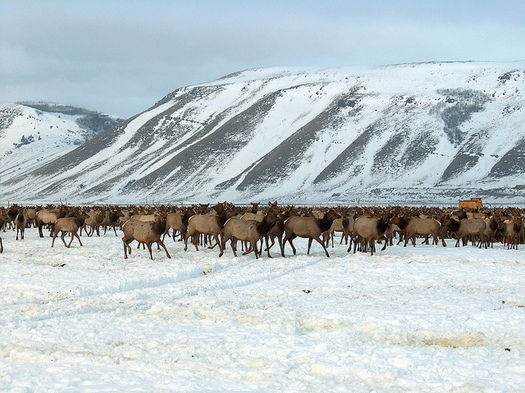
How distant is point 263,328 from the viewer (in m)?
9.25

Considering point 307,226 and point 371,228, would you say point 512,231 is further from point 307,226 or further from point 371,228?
point 307,226

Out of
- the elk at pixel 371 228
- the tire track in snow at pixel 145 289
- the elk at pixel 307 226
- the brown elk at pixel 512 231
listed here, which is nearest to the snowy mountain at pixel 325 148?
the brown elk at pixel 512 231

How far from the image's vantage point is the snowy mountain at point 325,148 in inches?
4911

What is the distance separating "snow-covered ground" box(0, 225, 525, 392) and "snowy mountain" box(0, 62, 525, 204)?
9581 cm

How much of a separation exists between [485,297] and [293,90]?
181916mm

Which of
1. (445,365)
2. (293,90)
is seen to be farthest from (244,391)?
(293,90)

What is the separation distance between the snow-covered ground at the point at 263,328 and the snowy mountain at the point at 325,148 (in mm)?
95807

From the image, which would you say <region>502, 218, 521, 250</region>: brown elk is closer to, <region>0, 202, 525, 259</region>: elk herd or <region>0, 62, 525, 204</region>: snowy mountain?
<region>0, 202, 525, 259</region>: elk herd

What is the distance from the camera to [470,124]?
148 metres

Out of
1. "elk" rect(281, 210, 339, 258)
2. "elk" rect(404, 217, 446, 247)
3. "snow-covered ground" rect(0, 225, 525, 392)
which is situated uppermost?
"elk" rect(281, 210, 339, 258)

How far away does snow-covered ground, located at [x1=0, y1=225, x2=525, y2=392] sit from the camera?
22.6 ft

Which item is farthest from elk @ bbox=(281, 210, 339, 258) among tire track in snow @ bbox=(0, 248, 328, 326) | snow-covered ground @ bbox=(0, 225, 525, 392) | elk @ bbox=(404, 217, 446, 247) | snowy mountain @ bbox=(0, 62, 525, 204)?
snowy mountain @ bbox=(0, 62, 525, 204)

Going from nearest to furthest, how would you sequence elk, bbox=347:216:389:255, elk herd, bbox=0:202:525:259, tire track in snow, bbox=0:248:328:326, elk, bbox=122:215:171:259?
tire track in snow, bbox=0:248:328:326, elk, bbox=122:215:171:259, elk herd, bbox=0:202:525:259, elk, bbox=347:216:389:255

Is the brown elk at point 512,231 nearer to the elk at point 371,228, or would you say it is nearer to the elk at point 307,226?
the elk at point 371,228
